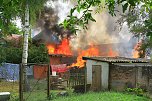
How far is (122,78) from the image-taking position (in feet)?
78.8

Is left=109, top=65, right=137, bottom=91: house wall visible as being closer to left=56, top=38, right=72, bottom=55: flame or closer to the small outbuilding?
the small outbuilding

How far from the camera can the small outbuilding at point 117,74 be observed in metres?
23.7

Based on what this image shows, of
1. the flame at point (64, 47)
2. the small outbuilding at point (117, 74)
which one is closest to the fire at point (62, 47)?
the flame at point (64, 47)

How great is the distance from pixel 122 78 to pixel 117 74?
677 millimetres

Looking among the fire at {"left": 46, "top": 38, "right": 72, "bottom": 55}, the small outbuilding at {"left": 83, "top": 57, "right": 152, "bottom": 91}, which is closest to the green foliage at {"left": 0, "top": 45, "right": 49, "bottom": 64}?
the small outbuilding at {"left": 83, "top": 57, "right": 152, "bottom": 91}

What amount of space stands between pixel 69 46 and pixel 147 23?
44065 millimetres

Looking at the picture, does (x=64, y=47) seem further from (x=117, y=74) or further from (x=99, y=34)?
(x=117, y=74)

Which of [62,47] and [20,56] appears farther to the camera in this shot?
[62,47]

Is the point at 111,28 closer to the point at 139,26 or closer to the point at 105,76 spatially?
the point at 139,26

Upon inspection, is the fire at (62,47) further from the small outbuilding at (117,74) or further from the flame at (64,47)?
the small outbuilding at (117,74)

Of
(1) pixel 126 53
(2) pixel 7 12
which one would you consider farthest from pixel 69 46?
(2) pixel 7 12

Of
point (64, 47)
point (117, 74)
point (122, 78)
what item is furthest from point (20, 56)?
point (64, 47)

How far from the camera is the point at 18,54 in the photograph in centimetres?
3281

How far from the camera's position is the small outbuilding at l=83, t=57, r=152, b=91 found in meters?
23.7
